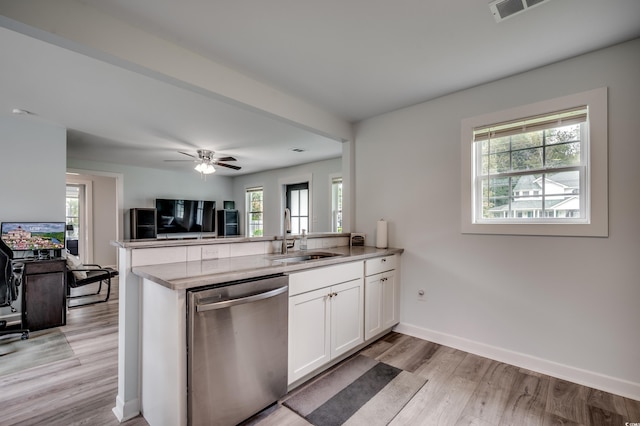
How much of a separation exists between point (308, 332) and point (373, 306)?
864mm

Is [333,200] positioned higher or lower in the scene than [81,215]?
higher

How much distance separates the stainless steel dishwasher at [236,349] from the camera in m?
1.47

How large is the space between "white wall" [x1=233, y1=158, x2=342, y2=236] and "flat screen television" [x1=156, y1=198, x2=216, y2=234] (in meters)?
0.81

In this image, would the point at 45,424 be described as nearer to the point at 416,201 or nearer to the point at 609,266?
the point at 416,201

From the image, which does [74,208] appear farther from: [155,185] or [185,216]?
[185,216]

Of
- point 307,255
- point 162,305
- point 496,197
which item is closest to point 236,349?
point 162,305

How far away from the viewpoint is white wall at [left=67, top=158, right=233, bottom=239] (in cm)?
609

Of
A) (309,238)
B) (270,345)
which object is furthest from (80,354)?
(309,238)

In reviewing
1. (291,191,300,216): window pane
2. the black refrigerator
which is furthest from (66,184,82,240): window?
(291,191,300,216): window pane

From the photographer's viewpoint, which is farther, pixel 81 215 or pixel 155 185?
pixel 81 215

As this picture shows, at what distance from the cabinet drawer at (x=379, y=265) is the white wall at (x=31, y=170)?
3.92 m

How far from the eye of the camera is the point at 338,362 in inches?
96.7

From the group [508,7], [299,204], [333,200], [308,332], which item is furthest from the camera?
[299,204]

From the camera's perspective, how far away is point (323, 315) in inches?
87.4
